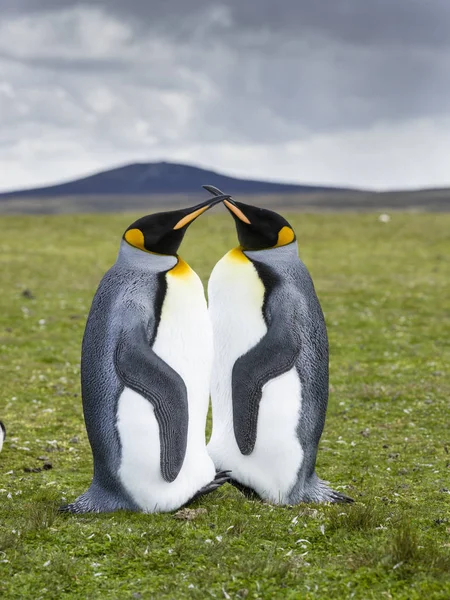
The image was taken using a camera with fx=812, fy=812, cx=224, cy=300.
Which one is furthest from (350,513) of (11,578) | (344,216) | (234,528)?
(344,216)

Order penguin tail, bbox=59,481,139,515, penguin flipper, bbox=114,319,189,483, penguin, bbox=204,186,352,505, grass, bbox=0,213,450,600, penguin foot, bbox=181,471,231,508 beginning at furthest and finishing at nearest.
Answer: penguin, bbox=204,186,352,505, penguin foot, bbox=181,471,231,508, penguin tail, bbox=59,481,139,515, penguin flipper, bbox=114,319,189,483, grass, bbox=0,213,450,600

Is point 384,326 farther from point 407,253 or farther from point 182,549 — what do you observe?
point 407,253

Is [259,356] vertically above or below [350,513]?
above

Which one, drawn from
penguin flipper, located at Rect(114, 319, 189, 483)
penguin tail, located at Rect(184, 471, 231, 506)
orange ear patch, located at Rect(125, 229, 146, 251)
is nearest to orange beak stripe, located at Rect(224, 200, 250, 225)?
orange ear patch, located at Rect(125, 229, 146, 251)

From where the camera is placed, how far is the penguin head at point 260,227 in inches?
251

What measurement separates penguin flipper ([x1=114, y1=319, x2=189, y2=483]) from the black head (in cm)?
120

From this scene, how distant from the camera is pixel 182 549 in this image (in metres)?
5.07

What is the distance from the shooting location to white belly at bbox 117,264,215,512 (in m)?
5.76

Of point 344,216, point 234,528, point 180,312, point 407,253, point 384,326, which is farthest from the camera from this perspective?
point 344,216

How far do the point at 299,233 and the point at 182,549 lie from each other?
126 ft

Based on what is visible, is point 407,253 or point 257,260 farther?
point 407,253

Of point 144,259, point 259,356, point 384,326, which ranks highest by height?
point 144,259

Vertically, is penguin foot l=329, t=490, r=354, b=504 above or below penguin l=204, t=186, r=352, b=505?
below

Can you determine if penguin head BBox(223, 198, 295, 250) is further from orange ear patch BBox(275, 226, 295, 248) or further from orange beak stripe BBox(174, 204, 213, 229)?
orange beak stripe BBox(174, 204, 213, 229)
